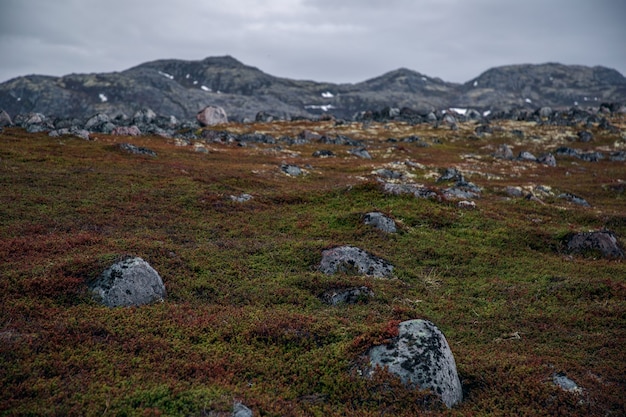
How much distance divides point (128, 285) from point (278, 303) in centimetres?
535

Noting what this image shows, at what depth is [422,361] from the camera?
1072 centimetres

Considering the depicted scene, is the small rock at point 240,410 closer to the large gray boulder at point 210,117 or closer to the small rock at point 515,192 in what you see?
the small rock at point 515,192

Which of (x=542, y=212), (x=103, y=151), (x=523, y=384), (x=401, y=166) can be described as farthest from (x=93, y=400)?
(x=401, y=166)

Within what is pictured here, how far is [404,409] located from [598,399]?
16.7ft

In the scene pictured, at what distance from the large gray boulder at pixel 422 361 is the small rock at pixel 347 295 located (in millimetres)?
4518

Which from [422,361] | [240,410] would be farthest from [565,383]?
[240,410]

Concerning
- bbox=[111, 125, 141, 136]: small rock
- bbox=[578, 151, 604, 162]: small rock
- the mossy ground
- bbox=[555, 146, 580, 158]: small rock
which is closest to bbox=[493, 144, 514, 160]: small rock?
bbox=[555, 146, 580, 158]: small rock

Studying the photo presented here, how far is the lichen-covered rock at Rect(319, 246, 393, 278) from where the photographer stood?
1872 cm

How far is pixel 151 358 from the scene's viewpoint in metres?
10.7

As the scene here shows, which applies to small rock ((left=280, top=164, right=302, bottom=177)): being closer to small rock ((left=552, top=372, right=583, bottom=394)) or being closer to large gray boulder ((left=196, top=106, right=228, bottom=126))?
small rock ((left=552, top=372, right=583, bottom=394))

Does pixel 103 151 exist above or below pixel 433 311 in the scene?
above

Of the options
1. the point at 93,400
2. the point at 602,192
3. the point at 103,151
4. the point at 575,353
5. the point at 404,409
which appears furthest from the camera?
the point at 103,151

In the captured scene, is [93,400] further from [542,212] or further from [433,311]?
[542,212]

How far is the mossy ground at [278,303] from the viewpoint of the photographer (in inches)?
386
